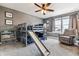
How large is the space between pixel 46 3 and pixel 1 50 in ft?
5.31

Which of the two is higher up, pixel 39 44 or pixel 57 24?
pixel 57 24

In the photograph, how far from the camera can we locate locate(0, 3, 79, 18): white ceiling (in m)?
2.29

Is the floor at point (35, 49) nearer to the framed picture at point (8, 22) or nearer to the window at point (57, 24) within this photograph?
the window at point (57, 24)

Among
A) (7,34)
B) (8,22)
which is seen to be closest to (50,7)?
(8,22)

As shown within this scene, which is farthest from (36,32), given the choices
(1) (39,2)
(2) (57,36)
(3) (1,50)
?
(3) (1,50)

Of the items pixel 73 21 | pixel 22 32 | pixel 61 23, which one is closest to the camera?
pixel 73 21

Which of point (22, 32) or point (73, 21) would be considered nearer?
point (73, 21)

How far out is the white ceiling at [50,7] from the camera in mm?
2295

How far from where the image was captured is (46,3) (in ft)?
7.48

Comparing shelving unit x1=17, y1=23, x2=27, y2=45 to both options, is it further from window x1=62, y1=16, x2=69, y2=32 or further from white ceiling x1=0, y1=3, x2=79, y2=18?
window x1=62, y1=16, x2=69, y2=32

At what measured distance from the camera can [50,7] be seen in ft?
8.01

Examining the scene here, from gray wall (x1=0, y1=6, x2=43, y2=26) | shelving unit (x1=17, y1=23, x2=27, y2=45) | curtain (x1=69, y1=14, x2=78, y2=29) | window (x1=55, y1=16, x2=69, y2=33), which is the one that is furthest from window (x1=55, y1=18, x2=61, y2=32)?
shelving unit (x1=17, y1=23, x2=27, y2=45)

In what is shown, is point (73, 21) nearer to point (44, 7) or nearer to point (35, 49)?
point (44, 7)

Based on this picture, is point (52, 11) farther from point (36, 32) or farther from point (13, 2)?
point (13, 2)
